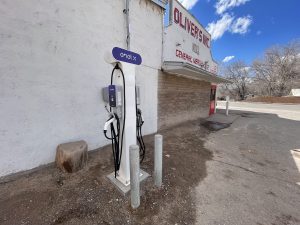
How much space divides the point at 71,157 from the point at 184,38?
658 centimetres

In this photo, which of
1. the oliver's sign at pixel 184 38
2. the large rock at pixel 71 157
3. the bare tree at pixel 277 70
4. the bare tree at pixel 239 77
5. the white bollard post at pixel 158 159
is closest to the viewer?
the white bollard post at pixel 158 159

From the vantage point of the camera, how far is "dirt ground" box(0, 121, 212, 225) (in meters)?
1.89

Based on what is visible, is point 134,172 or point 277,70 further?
point 277,70

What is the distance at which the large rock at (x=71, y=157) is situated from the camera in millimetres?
2740

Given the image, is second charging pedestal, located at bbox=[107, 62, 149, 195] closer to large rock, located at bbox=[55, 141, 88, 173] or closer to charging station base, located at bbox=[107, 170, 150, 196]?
charging station base, located at bbox=[107, 170, 150, 196]

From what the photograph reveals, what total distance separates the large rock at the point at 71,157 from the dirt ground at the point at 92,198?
0.42ft

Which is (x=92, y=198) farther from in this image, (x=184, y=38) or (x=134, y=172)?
(x=184, y=38)

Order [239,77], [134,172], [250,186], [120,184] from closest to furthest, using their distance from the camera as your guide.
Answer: [134,172] < [120,184] < [250,186] < [239,77]

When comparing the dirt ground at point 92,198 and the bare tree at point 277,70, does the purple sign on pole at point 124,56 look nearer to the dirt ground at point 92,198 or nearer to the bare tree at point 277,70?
the dirt ground at point 92,198

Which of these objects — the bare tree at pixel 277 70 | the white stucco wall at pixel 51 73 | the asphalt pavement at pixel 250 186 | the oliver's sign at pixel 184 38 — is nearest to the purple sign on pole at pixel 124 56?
the white stucco wall at pixel 51 73

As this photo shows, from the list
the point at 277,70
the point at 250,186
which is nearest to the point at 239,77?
the point at 277,70

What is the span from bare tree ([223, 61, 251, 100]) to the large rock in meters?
39.9

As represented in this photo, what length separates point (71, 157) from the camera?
2746mm

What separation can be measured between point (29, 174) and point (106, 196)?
68.7 inches
